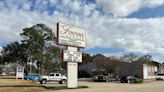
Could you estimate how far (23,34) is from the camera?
87875mm

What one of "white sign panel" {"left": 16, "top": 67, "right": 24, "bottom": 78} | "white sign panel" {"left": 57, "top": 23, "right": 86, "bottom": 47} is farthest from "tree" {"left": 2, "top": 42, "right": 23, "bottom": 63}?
"white sign panel" {"left": 57, "top": 23, "right": 86, "bottom": 47}

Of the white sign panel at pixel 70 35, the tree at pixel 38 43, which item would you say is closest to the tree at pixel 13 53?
the tree at pixel 38 43

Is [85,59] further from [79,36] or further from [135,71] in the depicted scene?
[79,36]

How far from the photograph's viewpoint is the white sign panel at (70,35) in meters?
38.1

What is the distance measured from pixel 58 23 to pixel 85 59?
3537 inches

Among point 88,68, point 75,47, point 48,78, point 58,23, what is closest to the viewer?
point 58,23

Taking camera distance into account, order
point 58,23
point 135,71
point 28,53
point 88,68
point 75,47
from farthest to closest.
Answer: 1. point 88,68
2. point 135,71
3. point 28,53
4. point 75,47
5. point 58,23

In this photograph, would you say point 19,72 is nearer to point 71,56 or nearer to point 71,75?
point 71,56

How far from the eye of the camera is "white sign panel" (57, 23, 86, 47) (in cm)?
3809

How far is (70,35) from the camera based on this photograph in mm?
39719

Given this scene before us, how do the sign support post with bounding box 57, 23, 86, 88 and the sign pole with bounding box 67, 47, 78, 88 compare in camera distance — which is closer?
the sign support post with bounding box 57, 23, 86, 88

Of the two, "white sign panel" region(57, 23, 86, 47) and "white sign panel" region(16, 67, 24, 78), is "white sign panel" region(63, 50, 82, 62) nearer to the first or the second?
"white sign panel" region(57, 23, 86, 47)

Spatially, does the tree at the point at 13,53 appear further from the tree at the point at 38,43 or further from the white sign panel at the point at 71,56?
the white sign panel at the point at 71,56

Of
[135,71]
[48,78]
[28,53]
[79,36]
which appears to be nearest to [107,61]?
[135,71]
